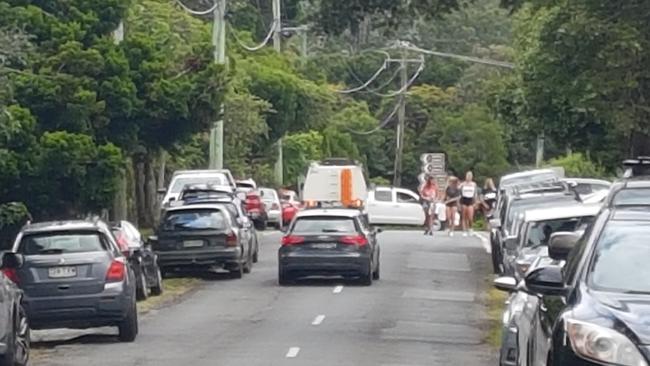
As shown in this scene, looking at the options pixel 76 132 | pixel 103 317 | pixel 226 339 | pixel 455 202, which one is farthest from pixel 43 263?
pixel 455 202

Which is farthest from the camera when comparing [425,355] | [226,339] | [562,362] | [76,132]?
[76,132]

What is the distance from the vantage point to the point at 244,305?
2839 centimetres

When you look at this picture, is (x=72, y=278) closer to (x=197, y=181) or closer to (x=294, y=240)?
(x=294, y=240)

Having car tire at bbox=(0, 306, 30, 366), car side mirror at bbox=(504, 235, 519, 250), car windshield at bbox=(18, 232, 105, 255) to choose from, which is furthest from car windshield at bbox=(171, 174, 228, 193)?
car tire at bbox=(0, 306, 30, 366)

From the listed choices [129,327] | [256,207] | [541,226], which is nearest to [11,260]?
[129,327]

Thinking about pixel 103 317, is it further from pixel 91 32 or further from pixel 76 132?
pixel 91 32

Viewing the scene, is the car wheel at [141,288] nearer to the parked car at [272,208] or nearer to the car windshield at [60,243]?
the car windshield at [60,243]

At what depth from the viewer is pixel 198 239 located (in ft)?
111

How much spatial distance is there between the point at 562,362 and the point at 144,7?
1764 inches

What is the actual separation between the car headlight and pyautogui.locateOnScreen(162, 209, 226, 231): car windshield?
2432 centimetres

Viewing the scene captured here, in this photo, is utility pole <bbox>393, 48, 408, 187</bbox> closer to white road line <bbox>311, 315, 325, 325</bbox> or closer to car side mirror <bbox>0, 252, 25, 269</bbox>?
white road line <bbox>311, 315, 325, 325</bbox>

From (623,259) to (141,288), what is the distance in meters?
18.9

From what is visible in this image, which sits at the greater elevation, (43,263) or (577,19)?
(577,19)

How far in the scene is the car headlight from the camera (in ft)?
31.1
